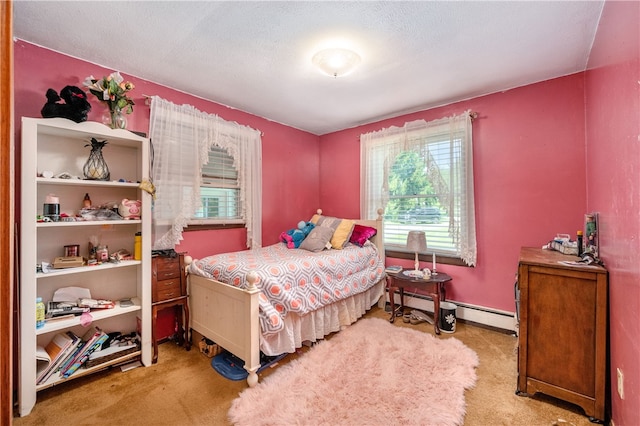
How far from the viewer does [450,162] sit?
3.08 meters

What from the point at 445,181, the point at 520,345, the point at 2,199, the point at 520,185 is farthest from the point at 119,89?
the point at 520,185

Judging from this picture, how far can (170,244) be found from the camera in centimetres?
267

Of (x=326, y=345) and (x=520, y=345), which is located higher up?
(x=520, y=345)

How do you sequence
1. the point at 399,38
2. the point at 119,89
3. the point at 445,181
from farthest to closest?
1. the point at 445,181
2. the point at 119,89
3. the point at 399,38

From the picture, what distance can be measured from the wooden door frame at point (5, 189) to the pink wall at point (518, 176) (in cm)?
333

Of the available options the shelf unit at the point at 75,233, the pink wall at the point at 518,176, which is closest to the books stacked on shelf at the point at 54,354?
the shelf unit at the point at 75,233

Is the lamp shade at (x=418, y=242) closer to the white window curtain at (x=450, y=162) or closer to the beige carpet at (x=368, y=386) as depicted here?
the white window curtain at (x=450, y=162)

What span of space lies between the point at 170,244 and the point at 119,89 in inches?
53.1

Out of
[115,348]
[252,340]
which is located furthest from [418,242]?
[115,348]

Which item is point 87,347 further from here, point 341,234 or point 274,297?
point 341,234

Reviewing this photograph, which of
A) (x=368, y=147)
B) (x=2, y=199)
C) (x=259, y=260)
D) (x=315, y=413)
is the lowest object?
(x=315, y=413)

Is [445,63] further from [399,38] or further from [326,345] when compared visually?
[326,345]

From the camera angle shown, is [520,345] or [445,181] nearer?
[520,345]

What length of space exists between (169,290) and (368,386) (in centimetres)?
176
